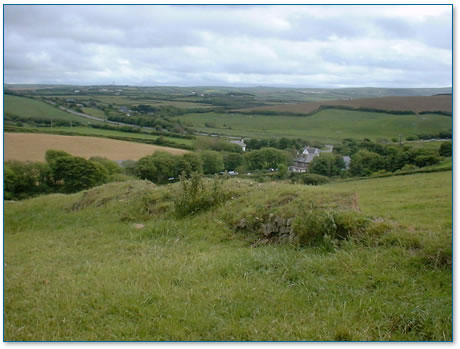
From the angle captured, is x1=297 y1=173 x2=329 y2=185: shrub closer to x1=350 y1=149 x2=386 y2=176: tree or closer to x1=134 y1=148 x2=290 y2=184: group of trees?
x1=134 y1=148 x2=290 y2=184: group of trees

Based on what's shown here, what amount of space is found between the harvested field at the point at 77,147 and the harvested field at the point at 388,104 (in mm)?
1659

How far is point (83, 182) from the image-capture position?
6.43 m

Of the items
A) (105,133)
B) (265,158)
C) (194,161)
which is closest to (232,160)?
(265,158)

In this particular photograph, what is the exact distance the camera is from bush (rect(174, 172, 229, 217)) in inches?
269

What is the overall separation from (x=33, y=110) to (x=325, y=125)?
11.7ft


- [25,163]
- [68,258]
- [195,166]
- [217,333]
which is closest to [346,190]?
[195,166]

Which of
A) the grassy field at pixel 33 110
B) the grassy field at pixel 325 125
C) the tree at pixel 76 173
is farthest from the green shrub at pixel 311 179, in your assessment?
the grassy field at pixel 33 110

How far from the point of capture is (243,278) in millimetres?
4234

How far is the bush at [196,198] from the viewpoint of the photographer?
684 cm

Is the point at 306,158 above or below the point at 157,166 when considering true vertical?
above

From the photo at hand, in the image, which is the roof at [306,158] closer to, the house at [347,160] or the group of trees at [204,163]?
the group of trees at [204,163]

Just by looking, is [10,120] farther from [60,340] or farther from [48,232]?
[48,232]

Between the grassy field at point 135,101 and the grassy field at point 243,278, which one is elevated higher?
the grassy field at point 135,101

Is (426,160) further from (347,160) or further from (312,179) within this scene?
(312,179)
